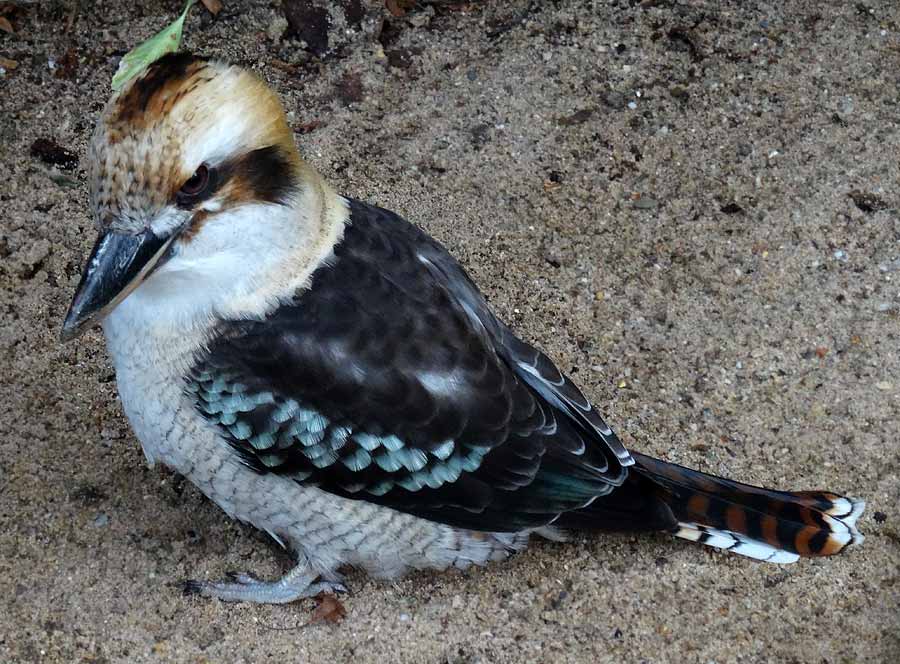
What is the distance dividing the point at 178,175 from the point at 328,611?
1.79 m

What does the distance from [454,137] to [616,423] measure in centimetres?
170

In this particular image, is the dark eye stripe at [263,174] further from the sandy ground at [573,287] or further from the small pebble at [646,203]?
the small pebble at [646,203]

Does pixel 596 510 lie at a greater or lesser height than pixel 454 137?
lesser

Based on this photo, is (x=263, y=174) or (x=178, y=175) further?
(x=263, y=174)

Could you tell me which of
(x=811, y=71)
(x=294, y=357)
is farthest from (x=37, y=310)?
(x=811, y=71)

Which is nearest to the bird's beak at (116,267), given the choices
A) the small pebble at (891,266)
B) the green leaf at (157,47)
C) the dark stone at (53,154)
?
the green leaf at (157,47)

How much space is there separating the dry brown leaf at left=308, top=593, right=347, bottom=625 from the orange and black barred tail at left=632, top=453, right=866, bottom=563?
122 cm

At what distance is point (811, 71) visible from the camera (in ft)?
17.9

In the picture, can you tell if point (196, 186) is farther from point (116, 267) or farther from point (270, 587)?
point (270, 587)

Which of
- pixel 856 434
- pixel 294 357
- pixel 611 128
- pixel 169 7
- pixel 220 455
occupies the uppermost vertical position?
pixel 169 7

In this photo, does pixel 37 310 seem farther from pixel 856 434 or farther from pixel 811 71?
pixel 811 71

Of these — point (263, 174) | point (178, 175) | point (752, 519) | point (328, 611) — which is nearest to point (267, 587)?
point (328, 611)

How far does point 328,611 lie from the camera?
396cm

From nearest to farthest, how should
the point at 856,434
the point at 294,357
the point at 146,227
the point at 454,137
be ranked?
the point at 146,227
the point at 294,357
the point at 856,434
the point at 454,137
